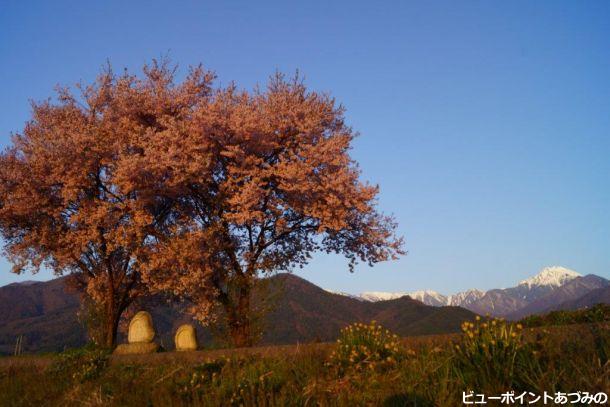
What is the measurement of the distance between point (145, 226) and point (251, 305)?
8309 mm

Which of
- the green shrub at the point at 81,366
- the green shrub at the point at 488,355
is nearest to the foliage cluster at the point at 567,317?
the green shrub at the point at 488,355

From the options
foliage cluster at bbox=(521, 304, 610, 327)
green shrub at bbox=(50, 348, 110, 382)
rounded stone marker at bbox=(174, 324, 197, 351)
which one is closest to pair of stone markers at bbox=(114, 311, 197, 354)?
rounded stone marker at bbox=(174, 324, 197, 351)

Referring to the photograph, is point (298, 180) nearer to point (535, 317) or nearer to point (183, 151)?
point (183, 151)

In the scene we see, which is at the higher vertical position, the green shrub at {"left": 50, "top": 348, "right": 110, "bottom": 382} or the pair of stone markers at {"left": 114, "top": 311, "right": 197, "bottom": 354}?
the pair of stone markers at {"left": 114, "top": 311, "right": 197, "bottom": 354}

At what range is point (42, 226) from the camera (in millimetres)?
32688

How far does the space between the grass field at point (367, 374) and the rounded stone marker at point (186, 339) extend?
28.9 ft

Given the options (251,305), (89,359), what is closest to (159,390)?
(89,359)

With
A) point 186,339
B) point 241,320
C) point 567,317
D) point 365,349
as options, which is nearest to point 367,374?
point 365,349

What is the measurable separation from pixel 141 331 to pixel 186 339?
225 centimetres

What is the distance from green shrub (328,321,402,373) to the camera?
33.8 feet

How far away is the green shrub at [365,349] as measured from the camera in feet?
33.8

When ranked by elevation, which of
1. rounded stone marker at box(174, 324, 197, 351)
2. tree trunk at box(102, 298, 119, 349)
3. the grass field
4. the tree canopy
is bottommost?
the grass field

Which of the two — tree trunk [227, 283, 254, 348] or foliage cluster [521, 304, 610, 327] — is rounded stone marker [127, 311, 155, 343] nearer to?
tree trunk [227, 283, 254, 348]

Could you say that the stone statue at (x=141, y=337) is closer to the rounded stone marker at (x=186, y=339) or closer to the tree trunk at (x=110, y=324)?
the rounded stone marker at (x=186, y=339)
